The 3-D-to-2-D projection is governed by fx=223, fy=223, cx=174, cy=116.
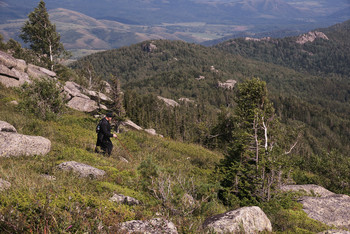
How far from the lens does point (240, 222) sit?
5.87m

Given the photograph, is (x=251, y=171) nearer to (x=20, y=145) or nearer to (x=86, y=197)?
(x=86, y=197)

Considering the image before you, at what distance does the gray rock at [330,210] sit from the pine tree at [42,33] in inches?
1489

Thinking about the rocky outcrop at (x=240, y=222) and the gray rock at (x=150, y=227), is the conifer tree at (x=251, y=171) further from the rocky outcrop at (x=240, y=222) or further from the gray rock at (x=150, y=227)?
the gray rock at (x=150, y=227)

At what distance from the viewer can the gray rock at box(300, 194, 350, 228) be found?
11036mm

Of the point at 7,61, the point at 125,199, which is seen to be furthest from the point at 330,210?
the point at 7,61

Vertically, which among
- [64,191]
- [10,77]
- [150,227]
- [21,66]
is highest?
[21,66]

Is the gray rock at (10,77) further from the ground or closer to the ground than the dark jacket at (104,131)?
further from the ground

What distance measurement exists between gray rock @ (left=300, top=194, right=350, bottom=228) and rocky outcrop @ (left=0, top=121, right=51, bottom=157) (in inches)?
503

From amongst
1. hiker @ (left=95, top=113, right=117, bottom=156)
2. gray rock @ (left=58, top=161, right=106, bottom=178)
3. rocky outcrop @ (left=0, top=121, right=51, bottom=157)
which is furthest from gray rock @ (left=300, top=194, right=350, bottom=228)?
rocky outcrop @ (left=0, top=121, right=51, bottom=157)

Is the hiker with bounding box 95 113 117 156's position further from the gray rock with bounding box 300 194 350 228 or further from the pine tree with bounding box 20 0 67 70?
the pine tree with bounding box 20 0 67 70

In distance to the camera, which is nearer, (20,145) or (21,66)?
(20,145)

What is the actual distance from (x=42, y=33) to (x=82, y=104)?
20.6m

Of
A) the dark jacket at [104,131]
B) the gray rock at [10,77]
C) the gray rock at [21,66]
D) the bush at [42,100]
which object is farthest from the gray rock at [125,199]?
the gray rock at [21,66]

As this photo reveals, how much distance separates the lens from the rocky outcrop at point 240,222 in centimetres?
559
